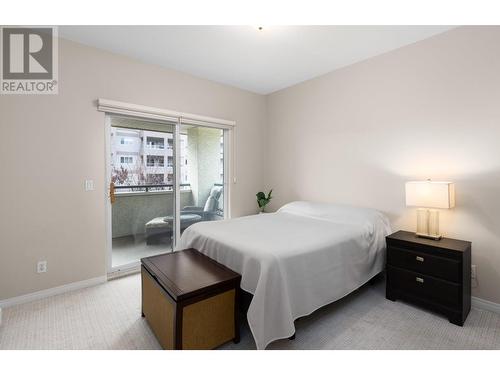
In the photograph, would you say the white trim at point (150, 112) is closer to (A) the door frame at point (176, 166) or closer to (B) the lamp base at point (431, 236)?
(A) the door frame at point (176, 166)

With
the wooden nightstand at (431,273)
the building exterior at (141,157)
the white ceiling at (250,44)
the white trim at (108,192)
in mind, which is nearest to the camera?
the wooden nightstand at (431,273)

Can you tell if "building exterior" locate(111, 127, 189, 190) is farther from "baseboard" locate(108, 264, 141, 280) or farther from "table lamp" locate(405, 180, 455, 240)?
"table lamp" locate(405, 180, 455, 240)

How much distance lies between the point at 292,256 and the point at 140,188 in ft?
7.32

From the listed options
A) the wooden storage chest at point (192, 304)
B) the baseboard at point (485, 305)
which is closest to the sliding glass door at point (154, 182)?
the wooden storage chest at point (192, 304)

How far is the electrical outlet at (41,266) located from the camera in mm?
2375

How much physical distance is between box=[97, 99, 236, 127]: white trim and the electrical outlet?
1.66 m

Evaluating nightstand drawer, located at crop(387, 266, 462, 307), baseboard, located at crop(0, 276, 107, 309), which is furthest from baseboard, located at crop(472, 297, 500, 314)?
baseboard, located at crop(0, 276, 107, 309)

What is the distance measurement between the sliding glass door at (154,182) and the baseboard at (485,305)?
3245mm

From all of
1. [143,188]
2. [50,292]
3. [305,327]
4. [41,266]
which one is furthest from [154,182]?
[305,327]

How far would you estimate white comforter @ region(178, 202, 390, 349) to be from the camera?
63.4 inches

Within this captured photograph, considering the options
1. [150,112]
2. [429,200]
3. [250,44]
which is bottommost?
[429,200]

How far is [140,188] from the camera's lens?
3.11m

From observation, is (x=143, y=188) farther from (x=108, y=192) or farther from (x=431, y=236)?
(x=431, y=236)
